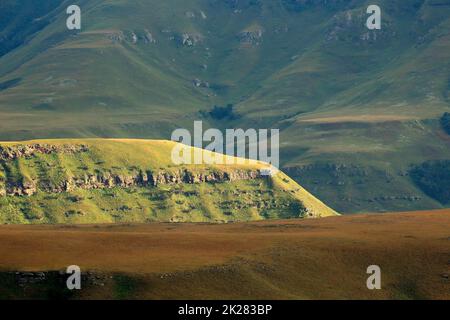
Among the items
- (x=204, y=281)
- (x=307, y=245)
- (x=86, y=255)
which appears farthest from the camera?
(x=307, y=245)

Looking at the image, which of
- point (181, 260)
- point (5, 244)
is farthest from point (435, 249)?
point (5, 244)

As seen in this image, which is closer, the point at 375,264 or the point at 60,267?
the point at 60,267
